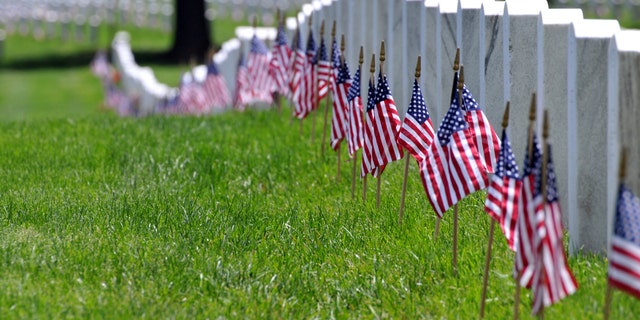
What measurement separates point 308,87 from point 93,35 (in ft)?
94.7

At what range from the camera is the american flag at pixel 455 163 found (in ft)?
20.9

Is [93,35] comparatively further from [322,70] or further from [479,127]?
[479,127]

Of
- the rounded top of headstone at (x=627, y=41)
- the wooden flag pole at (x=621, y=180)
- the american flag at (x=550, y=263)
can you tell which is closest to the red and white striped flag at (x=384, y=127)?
the rounded top of headstone at (x=627, y=41)

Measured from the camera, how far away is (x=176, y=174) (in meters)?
9.16

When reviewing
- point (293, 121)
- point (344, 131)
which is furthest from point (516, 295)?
point (293, 121)

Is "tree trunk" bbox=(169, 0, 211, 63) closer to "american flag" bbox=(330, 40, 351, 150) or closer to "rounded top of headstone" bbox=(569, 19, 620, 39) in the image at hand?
"american flag" bbox=(330, 40, 351, 150)

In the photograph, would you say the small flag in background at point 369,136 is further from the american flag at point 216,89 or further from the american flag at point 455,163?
the american flag at point 216,89

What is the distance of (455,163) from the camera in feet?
20.9

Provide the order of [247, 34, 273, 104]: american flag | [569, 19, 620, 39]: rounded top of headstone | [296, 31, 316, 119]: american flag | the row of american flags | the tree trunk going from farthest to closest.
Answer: the tree trunk, [247, 34, 273, 104]: american flag, [296, 31, 316, 119]: american flag, [569, 19, 620, 39]: rounded top of headstone, the row of american flags

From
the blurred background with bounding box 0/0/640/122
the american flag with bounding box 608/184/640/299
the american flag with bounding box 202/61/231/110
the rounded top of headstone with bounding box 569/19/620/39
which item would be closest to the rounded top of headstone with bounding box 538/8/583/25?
the rounded top of headstone with bounding box 569/19/620/39

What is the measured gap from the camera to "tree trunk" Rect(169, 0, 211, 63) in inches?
1316

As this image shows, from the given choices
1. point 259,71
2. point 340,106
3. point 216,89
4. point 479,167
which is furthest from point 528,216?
point 216,89

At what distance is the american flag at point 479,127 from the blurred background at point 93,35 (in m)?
20.0

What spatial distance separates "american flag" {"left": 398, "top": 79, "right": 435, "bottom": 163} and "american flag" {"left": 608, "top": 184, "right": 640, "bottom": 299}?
2.24m
